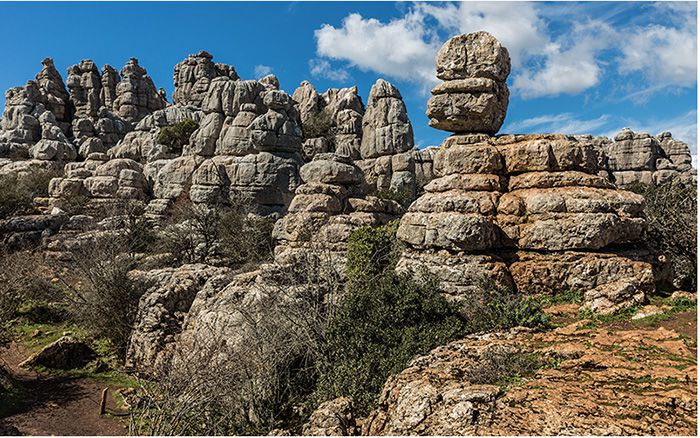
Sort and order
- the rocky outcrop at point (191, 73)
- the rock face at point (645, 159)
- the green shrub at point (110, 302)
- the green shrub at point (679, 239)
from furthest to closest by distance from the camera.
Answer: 1. the rocky outcrop at point (191, 73)
2. the rock face at point (645, 159)
3. the green shrub at point (110, 302)
4. the green shrub at point (679, 239)

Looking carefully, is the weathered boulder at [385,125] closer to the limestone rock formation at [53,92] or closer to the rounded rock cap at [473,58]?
the rounded rock cap at [473,58]

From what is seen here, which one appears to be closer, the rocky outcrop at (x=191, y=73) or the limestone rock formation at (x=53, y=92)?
the limestone rock formation at (x=53, y=92)

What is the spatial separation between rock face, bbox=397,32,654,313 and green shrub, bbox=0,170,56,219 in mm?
34517

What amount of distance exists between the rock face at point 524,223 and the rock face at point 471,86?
0.86 m

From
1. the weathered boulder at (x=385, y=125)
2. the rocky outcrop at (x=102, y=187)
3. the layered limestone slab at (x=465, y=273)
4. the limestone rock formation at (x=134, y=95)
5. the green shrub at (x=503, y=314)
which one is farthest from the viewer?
the limestone rock formation at (x=134, y=95)

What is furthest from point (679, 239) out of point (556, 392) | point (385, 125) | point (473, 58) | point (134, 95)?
point (134, 95)

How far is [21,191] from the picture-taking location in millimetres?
36656

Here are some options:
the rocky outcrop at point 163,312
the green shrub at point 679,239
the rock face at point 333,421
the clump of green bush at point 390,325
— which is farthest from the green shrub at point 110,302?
the green shrub at point 679,239

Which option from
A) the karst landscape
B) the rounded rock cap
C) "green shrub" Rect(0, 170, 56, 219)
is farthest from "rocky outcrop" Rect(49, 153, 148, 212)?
the rounded rock cap

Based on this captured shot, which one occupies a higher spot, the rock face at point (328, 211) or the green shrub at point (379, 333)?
the rock face at point (328, 211)

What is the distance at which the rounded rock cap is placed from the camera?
50.3 ft

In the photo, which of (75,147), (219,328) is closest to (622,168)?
(219,328)

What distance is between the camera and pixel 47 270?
25.3 m

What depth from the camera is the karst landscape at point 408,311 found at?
21.2ft
